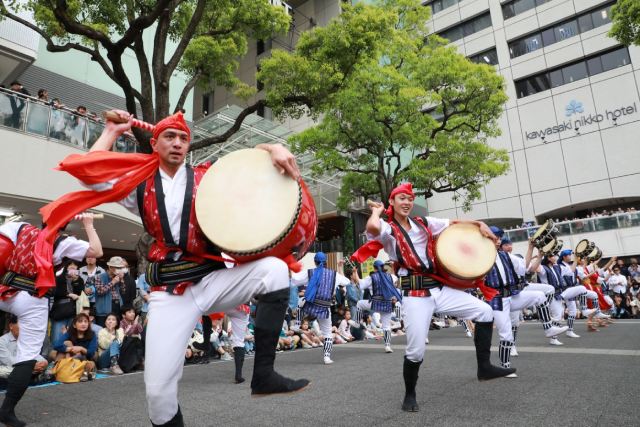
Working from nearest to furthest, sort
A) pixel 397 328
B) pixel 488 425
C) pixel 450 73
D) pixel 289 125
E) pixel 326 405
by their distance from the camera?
pixel 488 425 < pixel 326 405 < pixel 397 328 < pixel 450 73 < pixel 289 125

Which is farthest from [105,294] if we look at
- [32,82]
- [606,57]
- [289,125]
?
[606,57]

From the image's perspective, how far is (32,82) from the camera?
1316cm

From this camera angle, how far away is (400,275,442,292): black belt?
3.73 m

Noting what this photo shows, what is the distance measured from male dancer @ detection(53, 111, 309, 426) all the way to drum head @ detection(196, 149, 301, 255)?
88 millimetres

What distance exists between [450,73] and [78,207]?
14.6 meters

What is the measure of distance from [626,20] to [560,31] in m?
17.9

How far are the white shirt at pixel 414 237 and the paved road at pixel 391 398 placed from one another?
126 cm

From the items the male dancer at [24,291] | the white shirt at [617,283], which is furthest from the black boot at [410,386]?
the white shirt at [617,283]

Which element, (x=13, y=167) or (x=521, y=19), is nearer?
(x=13, y=167)

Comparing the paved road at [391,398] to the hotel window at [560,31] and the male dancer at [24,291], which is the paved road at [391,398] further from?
the hotel window at [560,31]

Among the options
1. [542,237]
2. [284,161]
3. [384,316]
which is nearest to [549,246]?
[542,237]

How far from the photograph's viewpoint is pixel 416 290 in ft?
12.2

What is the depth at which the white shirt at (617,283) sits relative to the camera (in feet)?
43.9

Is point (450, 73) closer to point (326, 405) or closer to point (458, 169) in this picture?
point (458, 169)
